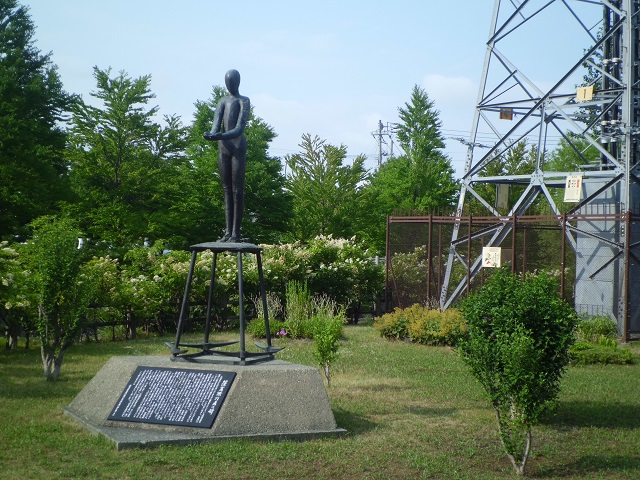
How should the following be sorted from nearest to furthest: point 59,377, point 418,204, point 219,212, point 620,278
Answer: point 59,377 < point 620,278 < point 219,212 < point 418,204

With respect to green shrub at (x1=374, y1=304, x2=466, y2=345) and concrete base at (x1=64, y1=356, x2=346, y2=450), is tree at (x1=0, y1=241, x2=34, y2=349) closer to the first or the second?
→ concrete base at (x1=64, y1=356, x2=346, y2=450)

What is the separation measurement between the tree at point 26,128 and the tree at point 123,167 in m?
0.98

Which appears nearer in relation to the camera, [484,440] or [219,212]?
[484,440]

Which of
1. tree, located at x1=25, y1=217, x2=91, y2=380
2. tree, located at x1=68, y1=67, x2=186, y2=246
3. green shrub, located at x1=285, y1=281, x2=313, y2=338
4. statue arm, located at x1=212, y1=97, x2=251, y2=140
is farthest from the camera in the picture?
tree, located at x1=68, y1=67, x2=186, y2=246

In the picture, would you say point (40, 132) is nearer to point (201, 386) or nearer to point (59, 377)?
point (59, 377)

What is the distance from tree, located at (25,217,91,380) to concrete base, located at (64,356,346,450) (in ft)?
10.3

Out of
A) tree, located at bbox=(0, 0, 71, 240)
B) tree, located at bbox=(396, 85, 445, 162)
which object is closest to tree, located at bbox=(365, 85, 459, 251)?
tree, located at bbox=(396, 85, 445, 162)

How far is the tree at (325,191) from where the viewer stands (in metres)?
31.6

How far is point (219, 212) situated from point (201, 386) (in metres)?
18.8

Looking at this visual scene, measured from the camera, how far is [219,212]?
27016 mm

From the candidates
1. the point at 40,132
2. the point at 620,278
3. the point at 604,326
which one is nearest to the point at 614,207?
the point at 620,278

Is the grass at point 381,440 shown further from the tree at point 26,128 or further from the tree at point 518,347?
the tree at point 26,128

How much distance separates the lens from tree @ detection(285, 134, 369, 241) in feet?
104

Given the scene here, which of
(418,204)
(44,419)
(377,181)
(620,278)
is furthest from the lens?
(377,181)
